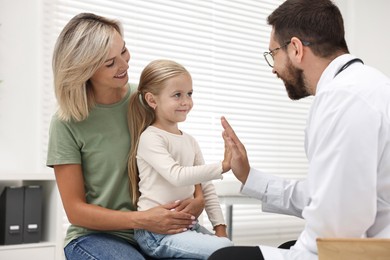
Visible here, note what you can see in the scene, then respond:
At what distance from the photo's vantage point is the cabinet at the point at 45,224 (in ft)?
8.51

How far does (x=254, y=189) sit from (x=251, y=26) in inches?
114

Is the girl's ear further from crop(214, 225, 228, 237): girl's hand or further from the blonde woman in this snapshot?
crop(214, 225, 228, 237): girl's hand

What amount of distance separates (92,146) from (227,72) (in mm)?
2516

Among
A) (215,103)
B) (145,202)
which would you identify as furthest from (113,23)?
(215,103)

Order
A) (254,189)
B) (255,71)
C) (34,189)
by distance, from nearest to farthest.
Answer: (254,189) < (34,189) < (255,71)

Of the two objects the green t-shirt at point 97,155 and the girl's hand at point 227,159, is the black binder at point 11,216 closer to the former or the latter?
the green t-shirt at point 97,155

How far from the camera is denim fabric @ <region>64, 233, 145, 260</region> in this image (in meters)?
1.79

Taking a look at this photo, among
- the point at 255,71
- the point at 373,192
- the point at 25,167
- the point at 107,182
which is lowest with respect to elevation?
the point at 25,167

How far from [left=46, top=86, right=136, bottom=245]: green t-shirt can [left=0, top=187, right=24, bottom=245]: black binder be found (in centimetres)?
81

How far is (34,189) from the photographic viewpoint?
107 inches

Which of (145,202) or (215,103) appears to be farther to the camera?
(215,103)

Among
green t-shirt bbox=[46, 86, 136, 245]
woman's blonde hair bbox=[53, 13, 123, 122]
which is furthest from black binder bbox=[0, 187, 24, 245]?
woman's blonde hair bbox=[53, 13, 123, 122]

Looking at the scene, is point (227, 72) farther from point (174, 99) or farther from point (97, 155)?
point (97, 155)

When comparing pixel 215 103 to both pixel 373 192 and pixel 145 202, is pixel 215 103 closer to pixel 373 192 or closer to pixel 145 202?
pixel 145 202
